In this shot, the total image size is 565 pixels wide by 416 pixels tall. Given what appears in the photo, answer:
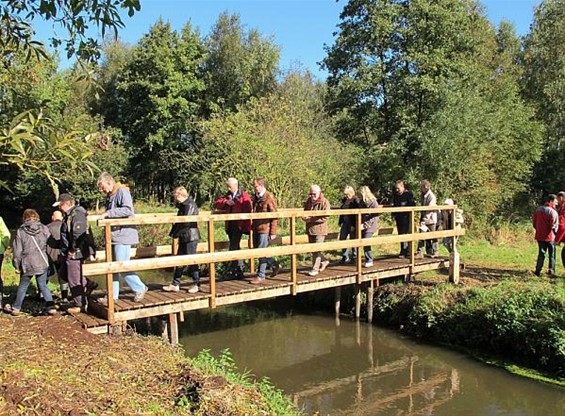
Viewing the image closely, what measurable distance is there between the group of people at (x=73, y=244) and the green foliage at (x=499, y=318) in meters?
5.23

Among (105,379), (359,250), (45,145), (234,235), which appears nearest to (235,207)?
(234,235)

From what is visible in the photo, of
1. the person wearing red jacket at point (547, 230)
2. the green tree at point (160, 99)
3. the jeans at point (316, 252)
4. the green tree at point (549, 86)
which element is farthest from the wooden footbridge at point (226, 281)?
the green tree at point (160, 99)

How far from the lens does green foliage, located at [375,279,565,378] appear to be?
26.3 feet

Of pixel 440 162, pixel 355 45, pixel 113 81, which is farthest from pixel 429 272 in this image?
pixel 113 81

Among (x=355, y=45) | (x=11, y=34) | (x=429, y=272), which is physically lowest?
(x=429, y=272)

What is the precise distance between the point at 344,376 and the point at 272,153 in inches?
523

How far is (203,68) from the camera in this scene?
38156 mm

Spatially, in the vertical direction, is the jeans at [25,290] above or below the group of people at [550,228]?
below

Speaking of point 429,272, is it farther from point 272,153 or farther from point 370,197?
point 272,153

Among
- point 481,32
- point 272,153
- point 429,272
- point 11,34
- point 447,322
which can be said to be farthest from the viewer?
point 481,32

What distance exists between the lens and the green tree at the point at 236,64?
117 feet

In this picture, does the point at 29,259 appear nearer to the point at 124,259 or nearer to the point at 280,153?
the point at 124,259

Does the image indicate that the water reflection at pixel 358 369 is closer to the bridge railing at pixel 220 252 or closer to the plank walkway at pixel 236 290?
the plank walkway at pixel 236 290

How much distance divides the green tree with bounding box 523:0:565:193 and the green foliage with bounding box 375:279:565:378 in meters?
Result: 20.8
